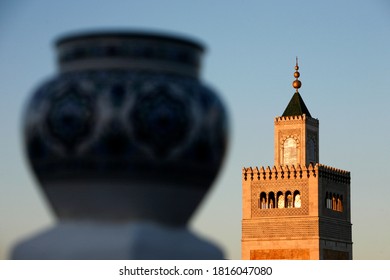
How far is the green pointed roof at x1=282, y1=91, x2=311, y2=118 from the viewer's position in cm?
5769

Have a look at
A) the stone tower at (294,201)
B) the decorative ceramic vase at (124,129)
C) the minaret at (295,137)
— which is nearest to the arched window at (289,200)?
the stone tower at (294,201)

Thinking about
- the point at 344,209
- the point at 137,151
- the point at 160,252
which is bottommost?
the point at 160,252

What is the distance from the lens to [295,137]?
57.4m

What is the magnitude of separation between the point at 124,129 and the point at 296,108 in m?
43.3

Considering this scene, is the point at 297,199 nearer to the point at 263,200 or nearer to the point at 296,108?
the point at 263,200

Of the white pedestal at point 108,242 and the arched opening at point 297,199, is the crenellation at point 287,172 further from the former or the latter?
the white pedestal at point 108,242

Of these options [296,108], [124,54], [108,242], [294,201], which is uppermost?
[296,108]

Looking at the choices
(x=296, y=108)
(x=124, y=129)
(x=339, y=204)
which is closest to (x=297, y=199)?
(x=339, y=204)

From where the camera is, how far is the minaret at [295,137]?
57.1m

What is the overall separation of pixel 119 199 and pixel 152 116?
1.05 metres
